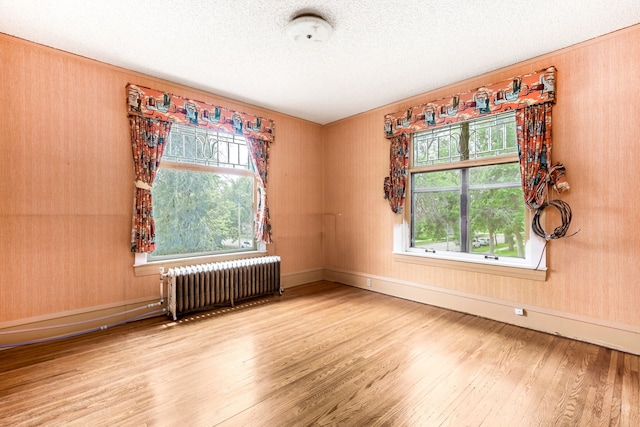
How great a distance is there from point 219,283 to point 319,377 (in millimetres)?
2188

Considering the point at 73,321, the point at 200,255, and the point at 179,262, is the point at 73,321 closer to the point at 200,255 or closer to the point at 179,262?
the point at 179,262

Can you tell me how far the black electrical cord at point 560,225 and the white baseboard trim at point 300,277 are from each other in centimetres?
349

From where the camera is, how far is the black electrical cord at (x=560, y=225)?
10.1 feet

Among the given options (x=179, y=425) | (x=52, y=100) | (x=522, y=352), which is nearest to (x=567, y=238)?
(x=522, y=352)

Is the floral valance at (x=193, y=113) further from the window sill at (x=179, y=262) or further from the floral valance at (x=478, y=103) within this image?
the floral valance at (x=478, y=103)

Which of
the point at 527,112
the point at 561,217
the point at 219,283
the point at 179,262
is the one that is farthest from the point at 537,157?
the point at 179,262

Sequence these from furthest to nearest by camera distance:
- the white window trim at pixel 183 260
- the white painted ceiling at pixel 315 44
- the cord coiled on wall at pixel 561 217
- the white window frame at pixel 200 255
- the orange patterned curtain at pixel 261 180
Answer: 1. the orange patterned curtain at pixel 261 180
2. the white window frame at pixel 200 255
3. the white window trim at pixel 183 260
4. the cord coiled on wall at pixel 561 217
5. the white painted ceiling at pixel 315 44

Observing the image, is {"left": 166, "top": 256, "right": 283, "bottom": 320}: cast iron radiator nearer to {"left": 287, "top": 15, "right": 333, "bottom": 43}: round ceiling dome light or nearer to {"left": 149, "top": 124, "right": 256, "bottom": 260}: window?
{"left": 149, "top": 124, "right": 256, "bottom": 260}: window

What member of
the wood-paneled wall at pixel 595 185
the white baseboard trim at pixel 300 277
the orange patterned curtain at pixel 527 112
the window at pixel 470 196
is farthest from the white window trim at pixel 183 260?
the orange patterned curtain at pixel 527 112

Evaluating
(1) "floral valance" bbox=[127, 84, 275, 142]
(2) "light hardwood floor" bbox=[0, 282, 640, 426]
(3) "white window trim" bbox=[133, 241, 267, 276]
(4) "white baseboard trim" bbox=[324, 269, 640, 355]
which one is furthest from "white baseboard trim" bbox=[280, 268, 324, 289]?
(1) "floral valance" bbox=[127, 84, 275, 142]

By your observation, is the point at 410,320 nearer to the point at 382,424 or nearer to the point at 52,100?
the point at 382,424

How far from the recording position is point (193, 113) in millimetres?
4066

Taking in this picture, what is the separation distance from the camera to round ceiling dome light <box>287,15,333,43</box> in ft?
8.44

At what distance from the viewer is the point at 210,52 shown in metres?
3.19
